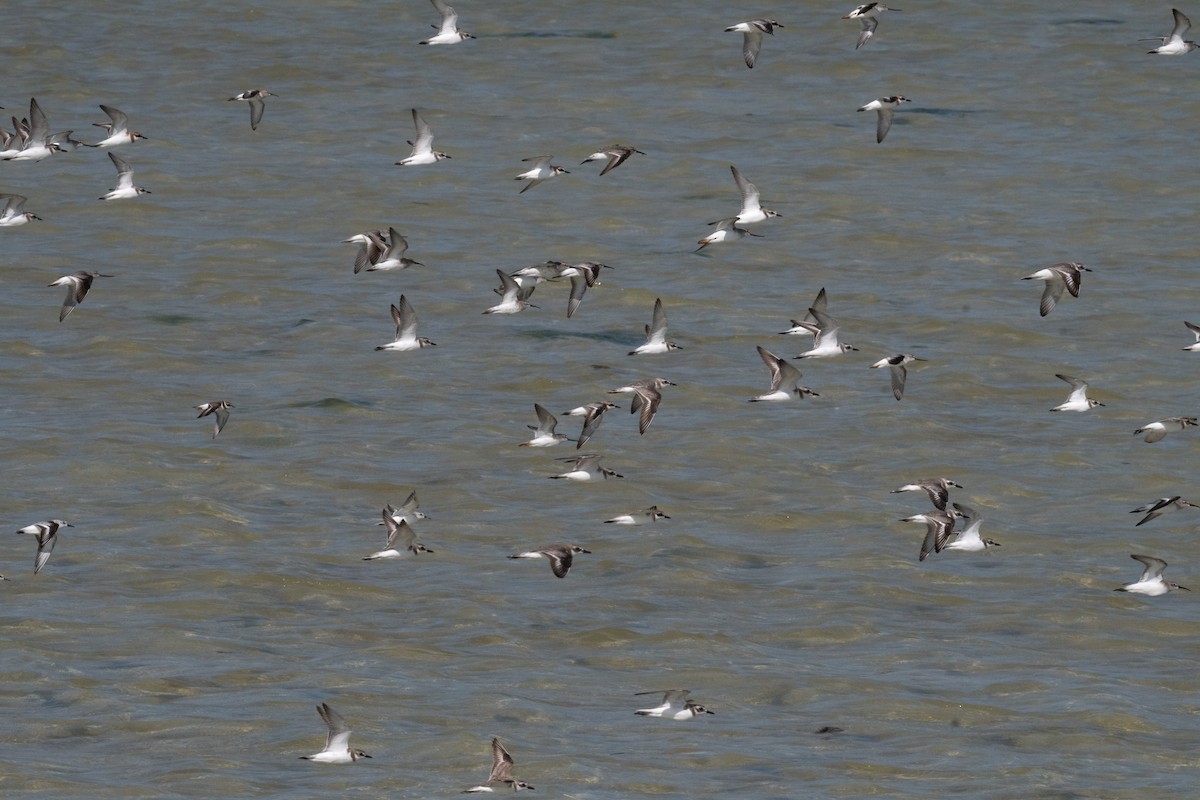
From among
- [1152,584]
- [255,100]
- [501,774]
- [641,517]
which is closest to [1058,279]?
[1152,584]

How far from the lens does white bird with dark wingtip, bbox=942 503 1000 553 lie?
992 inches

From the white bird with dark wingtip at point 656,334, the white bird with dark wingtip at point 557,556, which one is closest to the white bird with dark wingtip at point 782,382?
the white bird with dark wingtip at point 656,334

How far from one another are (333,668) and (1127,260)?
2044 centimetres

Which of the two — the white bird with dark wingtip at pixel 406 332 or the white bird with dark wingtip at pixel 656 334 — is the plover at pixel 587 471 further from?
the white bird with dark wingtip at pixel 406 332

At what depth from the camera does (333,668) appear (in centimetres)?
2242

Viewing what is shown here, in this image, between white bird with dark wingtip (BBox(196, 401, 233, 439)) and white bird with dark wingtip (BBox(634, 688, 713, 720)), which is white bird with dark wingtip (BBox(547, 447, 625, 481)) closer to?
white bird with dark wingtip (BBox(196, 401, 233, 439))

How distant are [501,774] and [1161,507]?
964cm

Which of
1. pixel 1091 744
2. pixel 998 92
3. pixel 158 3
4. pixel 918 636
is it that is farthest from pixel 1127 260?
pixel 158 3

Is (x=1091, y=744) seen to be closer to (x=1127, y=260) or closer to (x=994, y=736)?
(x=994, y=736)

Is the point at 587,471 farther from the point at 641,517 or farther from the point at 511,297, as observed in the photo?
the point at 511,297

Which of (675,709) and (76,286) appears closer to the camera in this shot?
(675,709)

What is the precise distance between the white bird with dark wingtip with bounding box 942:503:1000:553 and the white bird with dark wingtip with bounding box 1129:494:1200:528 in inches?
75.5

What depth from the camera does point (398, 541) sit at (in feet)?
80.8

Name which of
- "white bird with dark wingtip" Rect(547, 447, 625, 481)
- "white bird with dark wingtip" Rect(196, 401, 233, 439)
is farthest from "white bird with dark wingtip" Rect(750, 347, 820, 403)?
"white bird with dark wingtip" Rect(196, 401, 233, 439)
